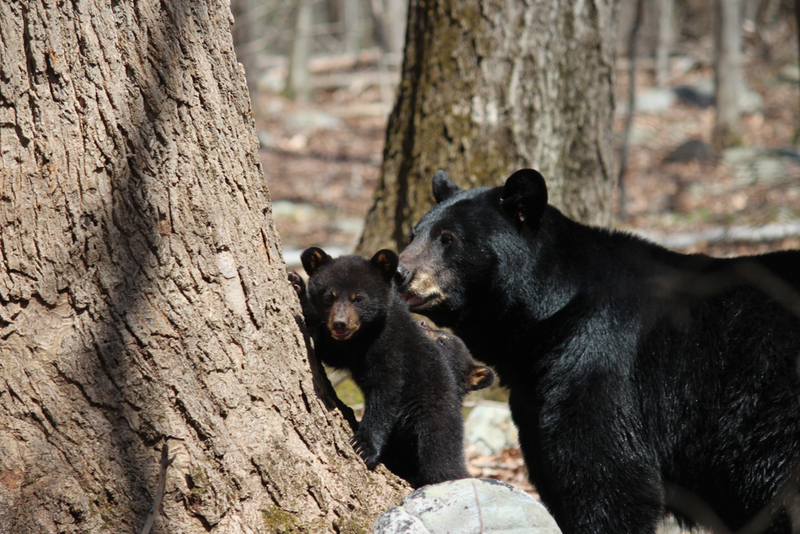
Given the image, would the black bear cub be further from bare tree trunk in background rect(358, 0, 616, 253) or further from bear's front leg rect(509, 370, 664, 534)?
bare tree trunk in background rect(358, 0, 616, 253)

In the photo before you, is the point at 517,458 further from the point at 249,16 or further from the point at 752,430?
the point at 249,16

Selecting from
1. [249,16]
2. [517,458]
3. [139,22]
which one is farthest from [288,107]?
[139,22]

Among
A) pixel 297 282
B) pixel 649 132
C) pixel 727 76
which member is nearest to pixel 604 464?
pixel 297 282

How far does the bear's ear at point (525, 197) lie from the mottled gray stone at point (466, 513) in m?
1.31

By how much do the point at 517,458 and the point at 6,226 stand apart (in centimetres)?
403

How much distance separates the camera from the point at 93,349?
2455mm

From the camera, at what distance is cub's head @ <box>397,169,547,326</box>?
3.41 metres

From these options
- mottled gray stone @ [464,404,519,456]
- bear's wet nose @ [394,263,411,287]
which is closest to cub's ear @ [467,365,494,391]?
bear's wet nose @ [394,263,411,287]

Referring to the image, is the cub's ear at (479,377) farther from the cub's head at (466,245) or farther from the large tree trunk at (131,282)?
the large tree trunk at (131,282)

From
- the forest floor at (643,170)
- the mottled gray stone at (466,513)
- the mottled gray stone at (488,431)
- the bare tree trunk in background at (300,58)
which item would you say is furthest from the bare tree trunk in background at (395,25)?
the mottled gray stone at (466,513)

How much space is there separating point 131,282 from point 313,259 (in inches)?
49.5

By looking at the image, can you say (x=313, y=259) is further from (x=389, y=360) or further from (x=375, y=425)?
(x=375, y=425)

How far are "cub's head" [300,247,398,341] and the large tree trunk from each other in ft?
2.08

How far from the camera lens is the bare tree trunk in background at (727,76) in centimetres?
1595
